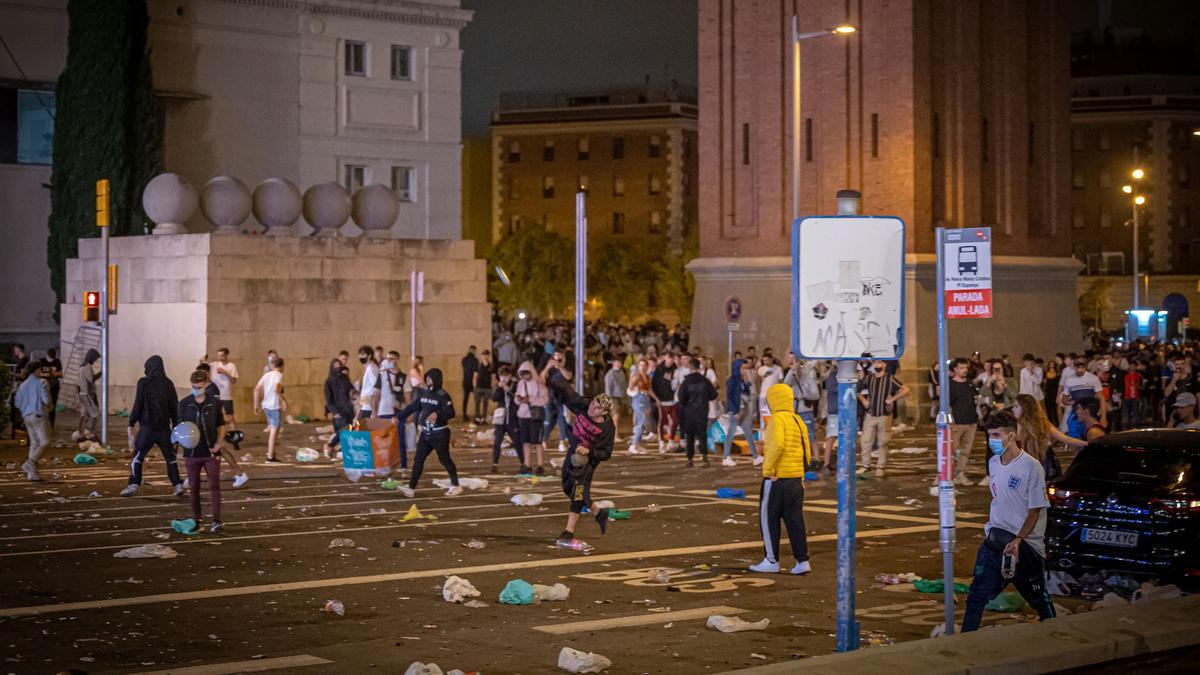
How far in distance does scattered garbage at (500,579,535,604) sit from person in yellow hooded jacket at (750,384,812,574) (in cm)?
270

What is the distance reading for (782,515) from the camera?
622 inches

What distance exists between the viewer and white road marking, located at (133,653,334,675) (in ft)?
36.2

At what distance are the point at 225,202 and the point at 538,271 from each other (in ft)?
181

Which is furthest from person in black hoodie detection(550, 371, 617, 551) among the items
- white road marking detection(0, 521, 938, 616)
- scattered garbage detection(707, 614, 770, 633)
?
scattered garbage detection(707, 614, 770, 633)

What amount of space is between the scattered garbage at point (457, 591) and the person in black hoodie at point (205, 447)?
5317mm

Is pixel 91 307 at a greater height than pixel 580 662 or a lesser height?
greater

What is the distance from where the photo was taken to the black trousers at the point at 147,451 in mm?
21969

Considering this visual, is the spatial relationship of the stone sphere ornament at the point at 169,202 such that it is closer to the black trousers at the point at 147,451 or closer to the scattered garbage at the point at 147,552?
the black trousers at the point at 147,451

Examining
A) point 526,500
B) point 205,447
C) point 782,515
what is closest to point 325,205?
point 526,500

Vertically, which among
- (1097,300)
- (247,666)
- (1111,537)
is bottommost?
(247,666)

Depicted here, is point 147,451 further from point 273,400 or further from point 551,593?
point 551,593

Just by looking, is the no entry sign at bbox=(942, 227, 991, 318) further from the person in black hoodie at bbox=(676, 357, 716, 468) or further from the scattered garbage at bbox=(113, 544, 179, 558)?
the person in black hoodie at bbox=(676, 357, 716, 468)

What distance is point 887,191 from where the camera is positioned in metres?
42.8

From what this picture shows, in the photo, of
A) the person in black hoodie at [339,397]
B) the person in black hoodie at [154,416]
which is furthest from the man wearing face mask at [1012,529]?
the person in black hoodie at [339,397]
